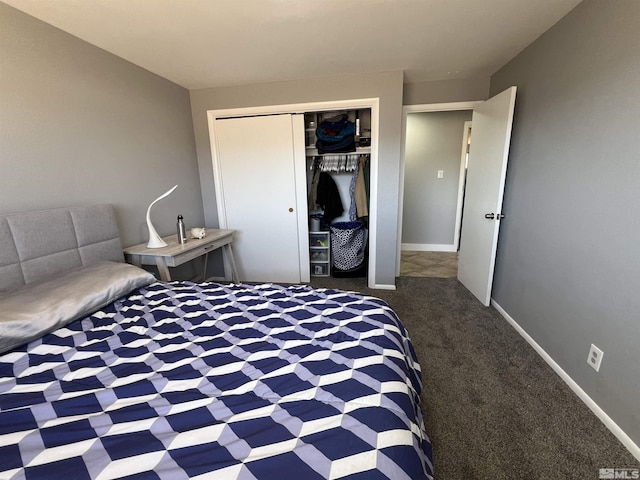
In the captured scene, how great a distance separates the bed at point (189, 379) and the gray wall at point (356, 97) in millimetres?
1579

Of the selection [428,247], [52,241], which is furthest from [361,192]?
[52,241]

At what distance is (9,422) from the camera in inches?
30.5

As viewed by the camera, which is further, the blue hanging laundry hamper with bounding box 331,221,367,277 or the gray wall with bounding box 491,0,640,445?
the blue hanging laundry hamper with bounding box 331,221,367,277

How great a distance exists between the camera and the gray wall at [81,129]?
1552mm

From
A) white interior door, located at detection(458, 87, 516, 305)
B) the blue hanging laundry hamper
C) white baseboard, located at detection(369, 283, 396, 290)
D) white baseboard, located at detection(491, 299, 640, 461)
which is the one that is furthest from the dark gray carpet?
the blue hanging laundry hamper

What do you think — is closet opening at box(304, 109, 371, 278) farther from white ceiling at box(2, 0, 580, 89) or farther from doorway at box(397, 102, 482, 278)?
doorway at box(397, 102, 482, 278)

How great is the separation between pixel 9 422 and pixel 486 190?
312cm

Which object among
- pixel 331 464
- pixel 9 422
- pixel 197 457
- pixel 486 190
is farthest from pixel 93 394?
pixel 486 190

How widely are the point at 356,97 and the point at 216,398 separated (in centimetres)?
272

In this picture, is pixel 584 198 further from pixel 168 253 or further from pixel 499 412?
pixel 168 253

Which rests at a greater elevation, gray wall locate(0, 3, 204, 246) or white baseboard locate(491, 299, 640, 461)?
gray wall locate(0, 3, 204, 246)

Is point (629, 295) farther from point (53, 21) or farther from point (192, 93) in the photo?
point (192, 93)

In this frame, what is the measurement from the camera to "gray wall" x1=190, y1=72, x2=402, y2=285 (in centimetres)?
266

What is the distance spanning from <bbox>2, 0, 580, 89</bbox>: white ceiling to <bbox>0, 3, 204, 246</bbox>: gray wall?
0.14m
